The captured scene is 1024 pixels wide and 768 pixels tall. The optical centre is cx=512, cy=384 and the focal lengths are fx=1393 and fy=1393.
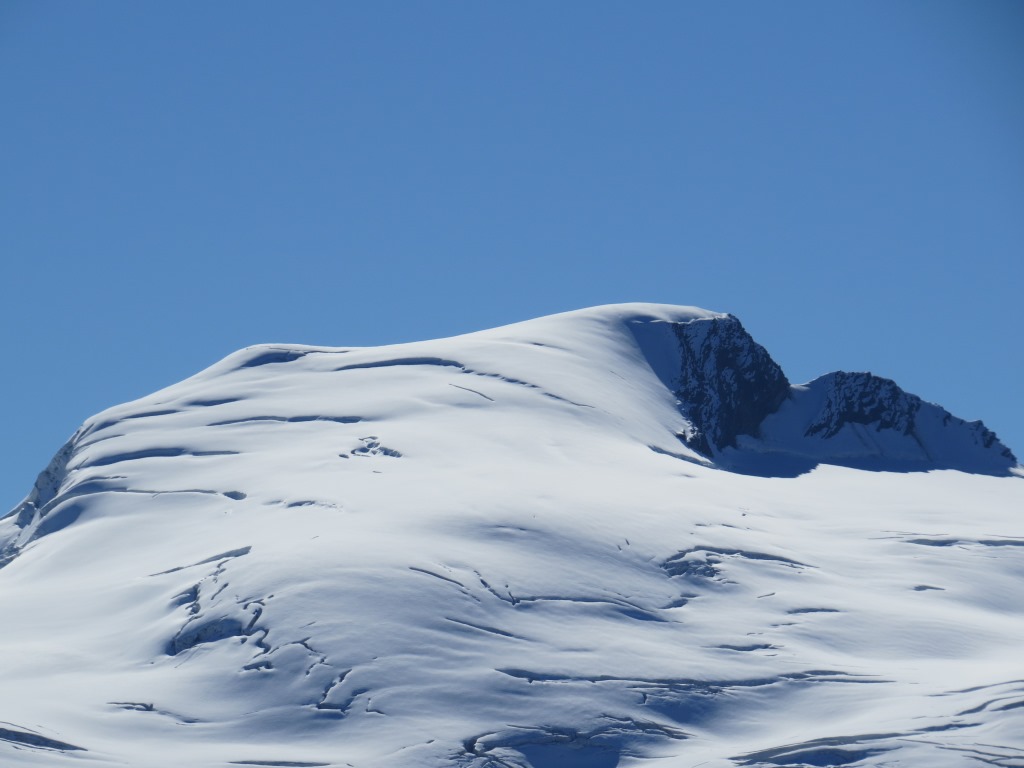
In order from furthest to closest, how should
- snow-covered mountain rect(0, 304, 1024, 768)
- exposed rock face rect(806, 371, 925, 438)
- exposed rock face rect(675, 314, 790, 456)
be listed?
exposed rock face rect(806, 371, 925, 438) → exposed rock face rect(675, 314, 790, 456) → snow-covered mountain rect(0, 304, 1024, 768)

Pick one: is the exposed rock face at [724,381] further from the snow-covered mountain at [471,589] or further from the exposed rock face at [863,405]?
the snow-covered mountain at [471,589]

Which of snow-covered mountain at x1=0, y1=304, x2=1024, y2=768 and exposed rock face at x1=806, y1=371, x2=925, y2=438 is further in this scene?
exposed rock face at x1=806, y1=371, x2=925, y2=438

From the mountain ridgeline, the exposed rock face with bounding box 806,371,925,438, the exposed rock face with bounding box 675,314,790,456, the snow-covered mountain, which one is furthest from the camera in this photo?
the exposed rock face with bounding box 806,371,925,438

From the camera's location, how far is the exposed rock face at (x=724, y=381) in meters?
62.2

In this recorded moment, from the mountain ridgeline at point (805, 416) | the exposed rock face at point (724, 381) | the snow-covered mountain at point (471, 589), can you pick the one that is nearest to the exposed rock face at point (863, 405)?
the mountain ridgeline at point (805, 416)

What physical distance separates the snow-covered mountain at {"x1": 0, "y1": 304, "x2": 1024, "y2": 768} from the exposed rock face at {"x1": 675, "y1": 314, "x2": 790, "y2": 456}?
475cm

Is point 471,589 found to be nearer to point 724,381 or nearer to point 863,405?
point 724,381

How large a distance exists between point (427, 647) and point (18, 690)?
8734 mm

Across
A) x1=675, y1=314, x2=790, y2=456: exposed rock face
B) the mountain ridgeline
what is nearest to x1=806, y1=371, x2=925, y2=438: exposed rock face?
the mountain ridgeline

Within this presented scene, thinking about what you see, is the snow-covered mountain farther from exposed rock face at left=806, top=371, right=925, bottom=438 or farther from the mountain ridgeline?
exposed rock face at left=806, top=371, right=925, bottom=438

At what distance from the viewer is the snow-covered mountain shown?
28.4 m

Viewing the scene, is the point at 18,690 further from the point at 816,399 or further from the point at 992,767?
the point at 816,399

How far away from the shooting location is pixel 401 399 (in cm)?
5044

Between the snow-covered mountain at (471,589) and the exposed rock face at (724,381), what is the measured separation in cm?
475
